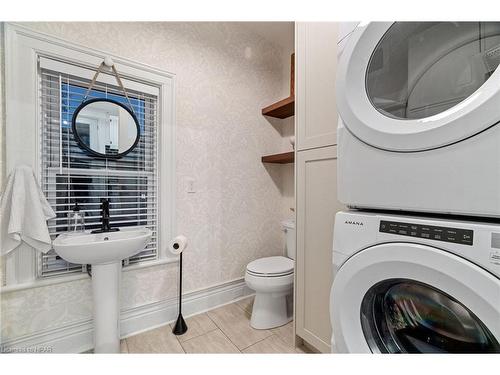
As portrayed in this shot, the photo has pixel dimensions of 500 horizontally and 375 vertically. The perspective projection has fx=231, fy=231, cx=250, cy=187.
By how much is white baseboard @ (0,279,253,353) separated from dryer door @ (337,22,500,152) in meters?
1.75

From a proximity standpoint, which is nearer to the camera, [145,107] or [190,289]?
[145,107]

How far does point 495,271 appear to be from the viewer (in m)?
0.51

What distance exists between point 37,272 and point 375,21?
2.04m

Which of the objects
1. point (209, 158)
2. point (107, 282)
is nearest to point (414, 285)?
point (107, 282)

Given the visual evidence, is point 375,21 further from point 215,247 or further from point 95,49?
point 215,247

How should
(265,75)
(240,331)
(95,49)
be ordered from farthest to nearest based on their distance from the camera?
(265,75) < (240,331) < (95,49)

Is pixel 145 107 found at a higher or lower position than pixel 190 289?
higher

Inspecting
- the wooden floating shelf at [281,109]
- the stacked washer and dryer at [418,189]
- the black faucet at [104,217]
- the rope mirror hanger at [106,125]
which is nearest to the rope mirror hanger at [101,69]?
the rope mirror hanger at [106,125]

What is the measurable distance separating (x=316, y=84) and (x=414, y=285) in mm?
1090

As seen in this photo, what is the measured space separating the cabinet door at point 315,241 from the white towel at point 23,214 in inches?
57.9

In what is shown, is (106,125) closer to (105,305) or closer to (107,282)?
(107,282)

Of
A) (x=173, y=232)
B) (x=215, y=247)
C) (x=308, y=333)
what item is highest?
(x=173, y=232)
